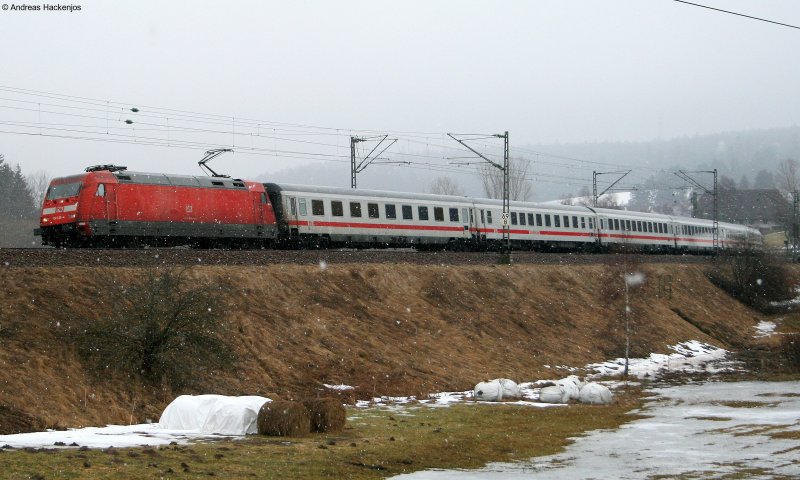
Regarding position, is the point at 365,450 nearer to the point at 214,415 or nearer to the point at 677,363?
the point at 214,415

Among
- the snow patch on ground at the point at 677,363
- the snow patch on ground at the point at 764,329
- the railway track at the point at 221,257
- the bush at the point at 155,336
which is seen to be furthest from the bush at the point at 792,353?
the bush at the point at 155,336

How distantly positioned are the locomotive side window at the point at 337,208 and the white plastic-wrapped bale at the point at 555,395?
17347mm

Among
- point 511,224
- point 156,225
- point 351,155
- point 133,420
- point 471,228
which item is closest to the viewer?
point 133,420

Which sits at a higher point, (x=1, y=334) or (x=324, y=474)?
(x=1, y=334)

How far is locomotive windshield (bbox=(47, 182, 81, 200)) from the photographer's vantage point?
35.2 meters

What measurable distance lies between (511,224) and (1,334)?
41.2 meters

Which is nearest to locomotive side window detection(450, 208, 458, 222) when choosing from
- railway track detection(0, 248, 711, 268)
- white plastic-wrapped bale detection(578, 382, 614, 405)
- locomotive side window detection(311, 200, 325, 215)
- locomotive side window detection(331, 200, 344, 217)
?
railway track detection(0, 248, 711, 268)

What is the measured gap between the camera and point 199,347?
26547 millimetres

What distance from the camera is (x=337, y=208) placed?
4609cm

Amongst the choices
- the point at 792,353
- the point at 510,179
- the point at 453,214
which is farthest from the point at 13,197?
the point at 792,353

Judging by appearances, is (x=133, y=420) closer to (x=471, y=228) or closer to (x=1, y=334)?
(x=1, y=334)

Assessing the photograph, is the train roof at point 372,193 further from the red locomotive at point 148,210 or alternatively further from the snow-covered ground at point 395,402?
the snow-covered ground at point 395,402

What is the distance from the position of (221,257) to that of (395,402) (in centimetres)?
999

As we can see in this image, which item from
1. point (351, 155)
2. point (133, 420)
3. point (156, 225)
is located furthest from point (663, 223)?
point (133, 420)
